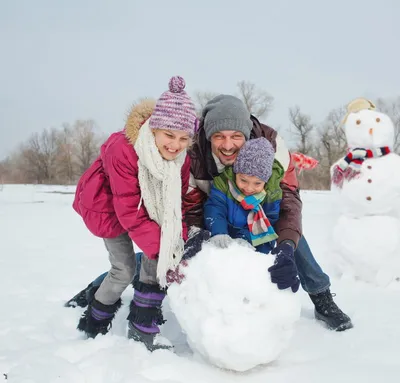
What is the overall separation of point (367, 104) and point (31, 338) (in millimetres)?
3534

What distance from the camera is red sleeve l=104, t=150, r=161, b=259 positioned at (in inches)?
80.8

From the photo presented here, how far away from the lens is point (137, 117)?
219 centimetres

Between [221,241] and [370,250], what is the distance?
218cm

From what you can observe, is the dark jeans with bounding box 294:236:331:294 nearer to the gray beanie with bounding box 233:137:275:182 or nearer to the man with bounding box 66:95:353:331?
the man with bounding box 66:95:353:331

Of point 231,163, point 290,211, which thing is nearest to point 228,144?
point 231,163

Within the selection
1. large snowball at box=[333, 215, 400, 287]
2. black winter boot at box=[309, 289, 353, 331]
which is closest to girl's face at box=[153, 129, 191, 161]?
black winter boot at box=[309, 289, 353, 331]

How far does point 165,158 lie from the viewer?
6.95 ft

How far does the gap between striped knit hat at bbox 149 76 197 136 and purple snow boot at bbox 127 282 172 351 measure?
0.84m

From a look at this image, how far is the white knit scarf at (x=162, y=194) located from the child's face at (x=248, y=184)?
1.05 feet

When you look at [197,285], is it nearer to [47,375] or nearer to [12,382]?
[47,375]

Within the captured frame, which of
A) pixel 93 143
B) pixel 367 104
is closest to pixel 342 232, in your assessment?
pixel 367 104

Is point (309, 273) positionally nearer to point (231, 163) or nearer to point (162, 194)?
point (231, 163)

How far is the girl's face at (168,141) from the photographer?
209cm

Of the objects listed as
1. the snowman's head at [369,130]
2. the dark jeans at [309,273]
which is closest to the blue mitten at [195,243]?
the dark jeans at [309,273]
